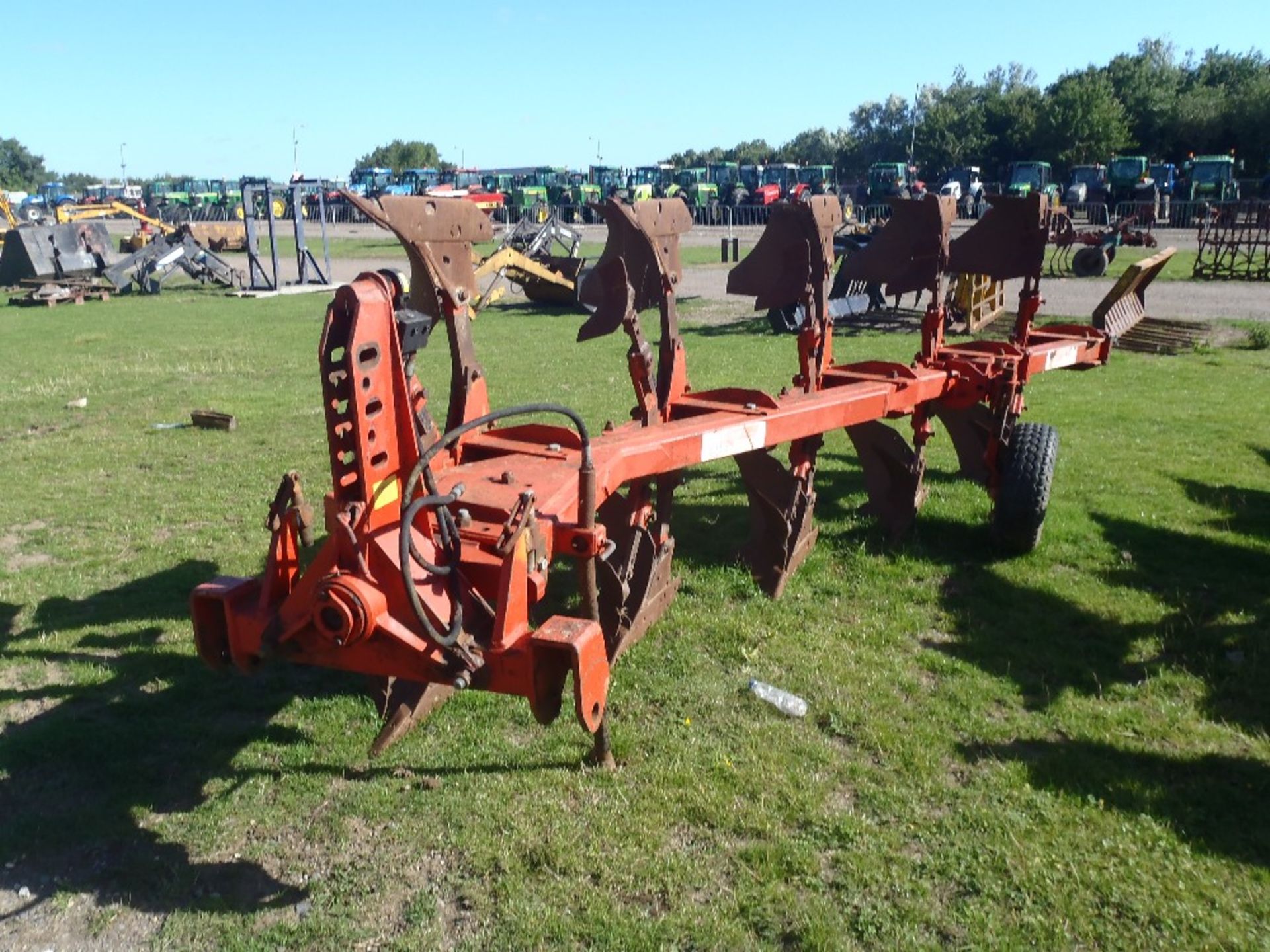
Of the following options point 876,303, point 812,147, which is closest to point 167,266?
point 876,303

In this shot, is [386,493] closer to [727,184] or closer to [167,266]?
[167,266]

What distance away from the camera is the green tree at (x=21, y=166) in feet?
297

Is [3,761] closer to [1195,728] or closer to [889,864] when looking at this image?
[889,864]

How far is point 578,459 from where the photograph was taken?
350 cm

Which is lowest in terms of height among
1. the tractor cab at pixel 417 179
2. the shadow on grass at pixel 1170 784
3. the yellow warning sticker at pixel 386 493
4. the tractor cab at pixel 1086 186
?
the shadow on grass at pixel 1170 784

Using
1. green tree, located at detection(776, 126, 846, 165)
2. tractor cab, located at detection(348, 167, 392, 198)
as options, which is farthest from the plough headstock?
green tree, located at detection(776, 126, 846, 165)

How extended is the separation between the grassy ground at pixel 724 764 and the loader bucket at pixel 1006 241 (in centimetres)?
147

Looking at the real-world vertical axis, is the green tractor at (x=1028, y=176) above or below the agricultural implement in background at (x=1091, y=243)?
above

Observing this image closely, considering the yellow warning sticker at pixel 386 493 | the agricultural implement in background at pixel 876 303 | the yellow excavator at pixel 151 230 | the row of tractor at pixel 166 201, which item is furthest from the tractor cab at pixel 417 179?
the yellow warning sticker at pixel 386 493

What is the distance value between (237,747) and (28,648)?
1521 mm

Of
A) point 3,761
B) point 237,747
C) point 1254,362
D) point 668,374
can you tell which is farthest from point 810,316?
point 1254,362

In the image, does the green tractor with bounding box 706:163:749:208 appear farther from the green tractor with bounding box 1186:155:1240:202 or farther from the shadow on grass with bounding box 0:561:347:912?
the shadow on grass with bounding box 0:561:347:912

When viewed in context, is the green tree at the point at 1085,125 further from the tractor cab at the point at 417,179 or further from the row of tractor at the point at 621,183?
the tractor cab at the point at 417,179

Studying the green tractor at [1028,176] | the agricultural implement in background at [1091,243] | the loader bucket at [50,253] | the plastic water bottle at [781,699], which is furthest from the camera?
the green tractor at [1028,176]
